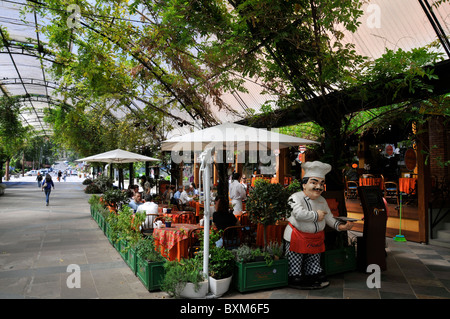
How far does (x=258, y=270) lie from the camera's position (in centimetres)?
434

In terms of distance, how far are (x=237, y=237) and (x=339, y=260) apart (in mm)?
1725

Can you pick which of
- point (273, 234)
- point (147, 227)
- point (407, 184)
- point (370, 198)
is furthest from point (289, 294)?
point (407, 184)

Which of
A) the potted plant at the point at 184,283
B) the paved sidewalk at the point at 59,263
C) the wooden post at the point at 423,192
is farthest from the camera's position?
the wooden post at the point at 423,192

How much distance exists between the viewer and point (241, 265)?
4.28 meters

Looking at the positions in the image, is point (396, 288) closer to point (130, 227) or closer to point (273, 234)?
point (273, 234)

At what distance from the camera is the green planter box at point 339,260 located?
5.05m

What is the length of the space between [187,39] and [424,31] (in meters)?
4.18

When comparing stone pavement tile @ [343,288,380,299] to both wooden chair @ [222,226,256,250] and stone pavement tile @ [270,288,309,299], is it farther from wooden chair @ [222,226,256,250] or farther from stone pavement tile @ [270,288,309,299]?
wooden chair @ [222,226,256,250]

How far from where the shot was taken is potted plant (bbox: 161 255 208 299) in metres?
Result: 4.01

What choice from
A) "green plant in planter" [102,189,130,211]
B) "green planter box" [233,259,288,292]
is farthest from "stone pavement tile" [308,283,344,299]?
"green plant in planter" [102,189,130,211]

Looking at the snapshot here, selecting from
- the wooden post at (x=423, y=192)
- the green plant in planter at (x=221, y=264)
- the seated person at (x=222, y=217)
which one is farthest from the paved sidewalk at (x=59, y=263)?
the wooden post at (x=423, y=192)

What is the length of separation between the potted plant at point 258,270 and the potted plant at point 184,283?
48 centimetres

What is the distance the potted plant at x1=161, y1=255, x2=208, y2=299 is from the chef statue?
4.33ft

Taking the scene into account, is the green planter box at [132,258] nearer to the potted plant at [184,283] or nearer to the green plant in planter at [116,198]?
the potted plant at [184,283]
